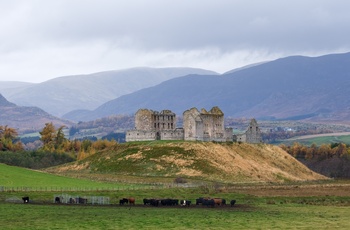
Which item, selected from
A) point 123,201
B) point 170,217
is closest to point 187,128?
point 123,201

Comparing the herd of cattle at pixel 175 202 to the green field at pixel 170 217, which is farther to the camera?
the herd of cattle at pixel 175 202

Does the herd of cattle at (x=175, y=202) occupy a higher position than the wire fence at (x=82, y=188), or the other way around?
the wire fence at (x=82, y=188)

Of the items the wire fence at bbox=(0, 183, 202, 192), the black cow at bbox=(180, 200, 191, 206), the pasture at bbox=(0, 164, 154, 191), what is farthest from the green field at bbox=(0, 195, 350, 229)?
the pasture at bbox=(0, 164, 154, 191)

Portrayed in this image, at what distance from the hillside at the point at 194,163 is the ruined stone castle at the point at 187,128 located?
21.0 feet

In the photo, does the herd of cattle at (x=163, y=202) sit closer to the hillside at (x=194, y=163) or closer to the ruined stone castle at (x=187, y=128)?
the hillside at (x=194, y=163)

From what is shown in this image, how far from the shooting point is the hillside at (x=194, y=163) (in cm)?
15912

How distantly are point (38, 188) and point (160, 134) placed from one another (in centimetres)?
6810

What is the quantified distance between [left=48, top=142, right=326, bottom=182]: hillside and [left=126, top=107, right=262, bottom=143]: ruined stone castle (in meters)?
6.40

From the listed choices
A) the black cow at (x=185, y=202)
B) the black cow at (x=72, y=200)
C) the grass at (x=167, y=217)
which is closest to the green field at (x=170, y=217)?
the grass at (x=167, y=217)

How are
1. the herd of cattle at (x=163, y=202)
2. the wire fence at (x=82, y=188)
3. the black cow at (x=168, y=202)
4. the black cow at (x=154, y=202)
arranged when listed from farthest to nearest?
the wire fence at (x=82, y=188), the black cow at (x=168, y=202), the herd of cattle at (x=163, y=202), the black cow at (x=154, y=202)

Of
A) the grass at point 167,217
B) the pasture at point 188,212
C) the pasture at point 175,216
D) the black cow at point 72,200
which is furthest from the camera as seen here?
the black cow at point 72,200

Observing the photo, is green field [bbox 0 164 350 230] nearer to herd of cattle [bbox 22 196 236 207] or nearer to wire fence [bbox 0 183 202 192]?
wire fence [bbox 0 183 202 192]

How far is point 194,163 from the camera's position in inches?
6407

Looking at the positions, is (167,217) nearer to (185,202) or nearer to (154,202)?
(154,202)
